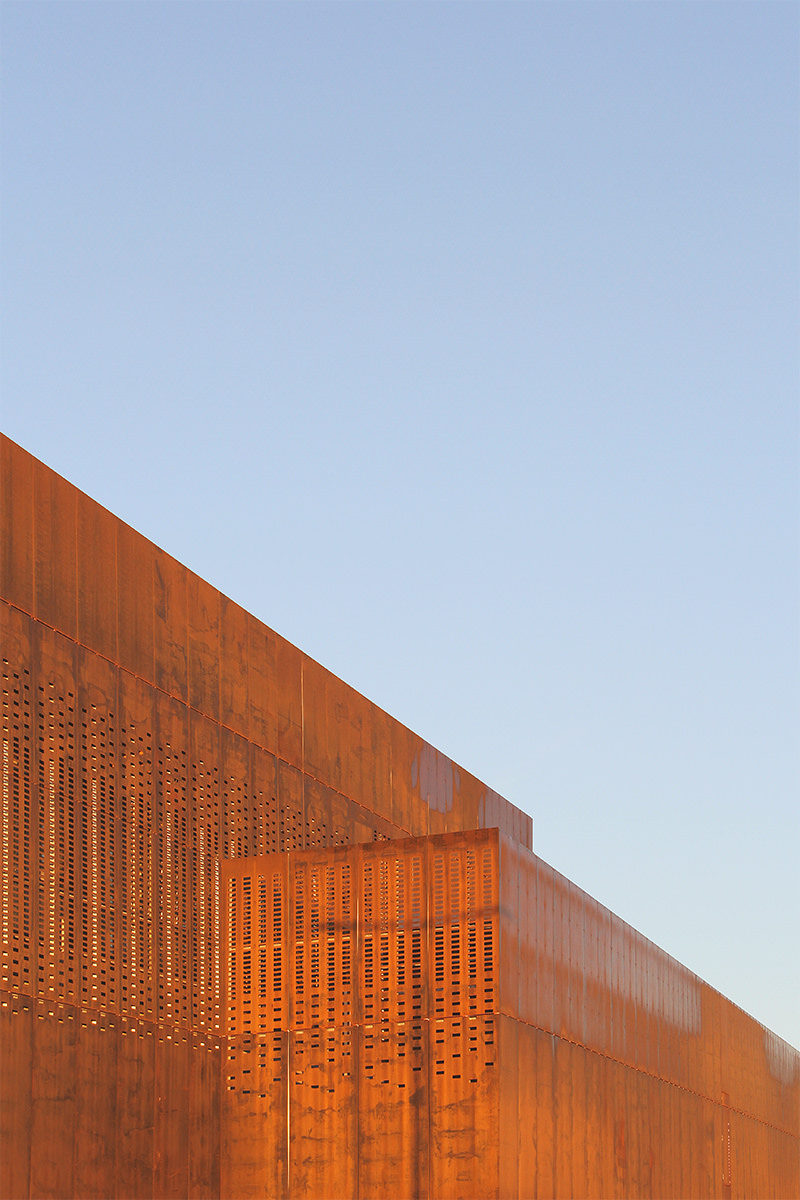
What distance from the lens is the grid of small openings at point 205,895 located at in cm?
2255

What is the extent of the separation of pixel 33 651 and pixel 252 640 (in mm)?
6176

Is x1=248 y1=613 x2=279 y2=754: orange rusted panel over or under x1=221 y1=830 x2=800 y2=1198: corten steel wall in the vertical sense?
over

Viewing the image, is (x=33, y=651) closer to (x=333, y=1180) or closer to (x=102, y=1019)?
(x=102, y=1019)

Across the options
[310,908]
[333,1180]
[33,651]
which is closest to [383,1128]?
[333,1180]

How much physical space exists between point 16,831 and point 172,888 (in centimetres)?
372

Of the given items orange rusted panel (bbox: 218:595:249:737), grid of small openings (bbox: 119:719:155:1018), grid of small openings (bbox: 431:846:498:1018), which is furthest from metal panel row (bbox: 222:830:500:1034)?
orange rusted panel (bbox: 218:595:249:737)

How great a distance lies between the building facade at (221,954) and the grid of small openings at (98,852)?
0.04m

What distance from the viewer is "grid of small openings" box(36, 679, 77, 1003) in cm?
1941

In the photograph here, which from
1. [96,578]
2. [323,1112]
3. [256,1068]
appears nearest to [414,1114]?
[323,1112]

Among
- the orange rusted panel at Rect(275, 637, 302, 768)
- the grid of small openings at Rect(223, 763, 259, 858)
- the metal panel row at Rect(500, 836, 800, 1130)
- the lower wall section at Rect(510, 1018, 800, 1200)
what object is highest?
the orange rusted panel at Rect(275, 637, 302, 768)

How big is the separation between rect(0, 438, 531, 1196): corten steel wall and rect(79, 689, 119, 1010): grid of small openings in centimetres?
3

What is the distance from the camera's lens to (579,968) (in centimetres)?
2459

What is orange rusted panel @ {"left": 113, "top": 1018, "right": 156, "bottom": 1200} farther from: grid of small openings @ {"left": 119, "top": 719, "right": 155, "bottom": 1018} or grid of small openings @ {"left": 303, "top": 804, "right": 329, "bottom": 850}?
grid of small openings @ {"left": 303, "top": 804, "right": 329, "bottom": 850}

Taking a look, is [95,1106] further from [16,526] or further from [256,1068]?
[16,526]
